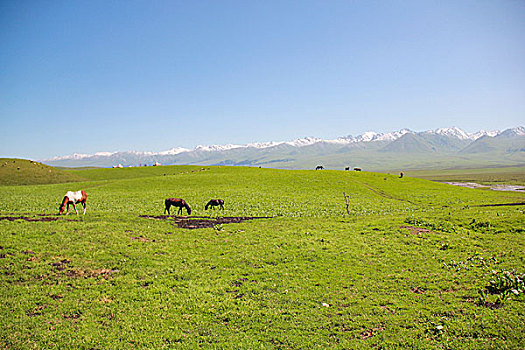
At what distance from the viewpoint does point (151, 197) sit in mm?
48000

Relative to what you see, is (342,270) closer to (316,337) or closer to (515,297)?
(316,337)

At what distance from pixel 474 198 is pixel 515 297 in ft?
163

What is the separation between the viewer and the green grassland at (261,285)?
10.4 meters

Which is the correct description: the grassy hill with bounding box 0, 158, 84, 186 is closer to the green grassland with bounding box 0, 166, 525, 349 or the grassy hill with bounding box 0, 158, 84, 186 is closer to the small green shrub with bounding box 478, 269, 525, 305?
the green grassland with bounding box 0, 166, 525, 349

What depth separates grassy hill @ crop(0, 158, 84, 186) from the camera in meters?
73.4

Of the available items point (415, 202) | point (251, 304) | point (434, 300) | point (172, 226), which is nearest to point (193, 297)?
point (251, 304)

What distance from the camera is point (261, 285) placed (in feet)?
47.8

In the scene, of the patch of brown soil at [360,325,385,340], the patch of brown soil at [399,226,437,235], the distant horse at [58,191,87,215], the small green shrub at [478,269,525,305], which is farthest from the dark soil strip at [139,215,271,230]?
the small green shrub at [478,269,525,305]

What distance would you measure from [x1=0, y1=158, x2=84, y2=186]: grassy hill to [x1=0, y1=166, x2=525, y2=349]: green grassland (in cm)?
6811

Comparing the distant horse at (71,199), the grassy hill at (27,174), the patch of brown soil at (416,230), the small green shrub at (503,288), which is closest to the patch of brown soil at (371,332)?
the small green shrub at (503,288)

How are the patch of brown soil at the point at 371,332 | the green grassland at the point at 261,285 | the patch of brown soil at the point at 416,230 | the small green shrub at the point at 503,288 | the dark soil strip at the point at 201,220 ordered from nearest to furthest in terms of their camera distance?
the green grassland at the point at 261,285, the patch of brown soil at the point at 371,332, the small green shrub at the point at 503,288, the patch of brown soil at the point at 416,230, the dark soil strip at the point at 201,220

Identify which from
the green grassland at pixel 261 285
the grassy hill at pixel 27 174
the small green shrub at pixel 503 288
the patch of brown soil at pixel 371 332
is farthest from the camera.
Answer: the grassy hill at pixel 27 174

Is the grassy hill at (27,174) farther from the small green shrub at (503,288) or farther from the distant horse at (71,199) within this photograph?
the small green shrub at (503,288)

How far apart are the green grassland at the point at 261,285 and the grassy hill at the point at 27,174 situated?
223ft
